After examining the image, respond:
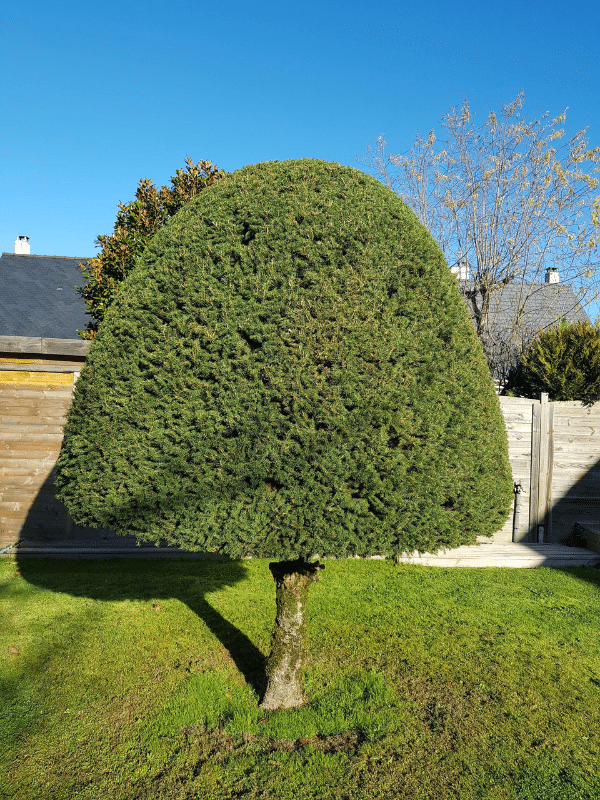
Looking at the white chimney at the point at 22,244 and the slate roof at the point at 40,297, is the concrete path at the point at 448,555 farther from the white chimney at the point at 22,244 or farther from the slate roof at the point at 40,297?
the white chimney at the point at 22,244

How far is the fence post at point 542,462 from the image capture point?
838 cm

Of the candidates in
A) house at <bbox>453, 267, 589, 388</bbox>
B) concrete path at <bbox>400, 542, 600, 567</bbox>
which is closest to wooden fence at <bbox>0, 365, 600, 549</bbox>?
concrete path at <bbox>400, 542, 600, 567</bbox>

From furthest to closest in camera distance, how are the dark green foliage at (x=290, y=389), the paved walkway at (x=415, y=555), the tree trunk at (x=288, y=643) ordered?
the paved walkway at (x=415, y=555) → the tree trunk at (x=288, y=643) → the dark green foliage at (x=290, y=389)

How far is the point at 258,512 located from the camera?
9.93 feet

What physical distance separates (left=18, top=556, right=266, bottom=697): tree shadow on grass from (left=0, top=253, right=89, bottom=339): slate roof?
32.6 ft

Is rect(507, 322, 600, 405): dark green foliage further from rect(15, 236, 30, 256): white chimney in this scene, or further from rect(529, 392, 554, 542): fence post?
rect(15, 236, 30, 256): white chimney

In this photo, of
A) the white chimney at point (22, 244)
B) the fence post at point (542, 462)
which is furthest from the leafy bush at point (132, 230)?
the white chimney at point (22, 244)

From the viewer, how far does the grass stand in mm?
3166

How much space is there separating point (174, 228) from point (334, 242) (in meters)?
1.07

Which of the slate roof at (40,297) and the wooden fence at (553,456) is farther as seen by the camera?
the slate roof at (40,297)

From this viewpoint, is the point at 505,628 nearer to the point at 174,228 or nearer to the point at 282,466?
the point at 282,466

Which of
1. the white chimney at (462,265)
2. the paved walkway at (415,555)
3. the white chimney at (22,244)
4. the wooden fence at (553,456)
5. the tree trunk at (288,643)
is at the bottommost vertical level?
the paved walkway at (415,555)

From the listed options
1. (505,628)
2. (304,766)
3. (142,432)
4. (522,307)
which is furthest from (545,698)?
(522,307)

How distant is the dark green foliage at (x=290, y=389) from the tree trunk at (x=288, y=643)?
85cm
